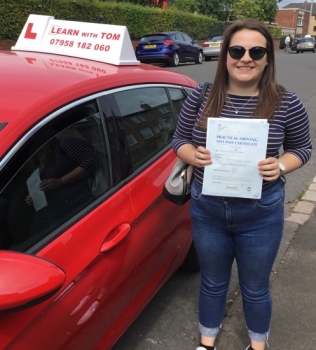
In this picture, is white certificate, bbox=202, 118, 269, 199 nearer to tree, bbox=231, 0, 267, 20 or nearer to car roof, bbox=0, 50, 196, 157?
car roof, bbox=0, 50, 196, 157

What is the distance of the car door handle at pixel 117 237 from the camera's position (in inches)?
79.1

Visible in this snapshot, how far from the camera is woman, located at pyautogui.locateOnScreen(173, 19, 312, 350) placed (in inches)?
81.6

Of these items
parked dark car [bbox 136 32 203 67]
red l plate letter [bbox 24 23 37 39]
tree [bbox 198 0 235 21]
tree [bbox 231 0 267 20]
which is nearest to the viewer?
red l plate letter [bbox 24 23 37 39]

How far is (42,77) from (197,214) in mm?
970

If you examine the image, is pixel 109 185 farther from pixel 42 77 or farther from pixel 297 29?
pixel 297 29

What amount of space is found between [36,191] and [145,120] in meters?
1.00

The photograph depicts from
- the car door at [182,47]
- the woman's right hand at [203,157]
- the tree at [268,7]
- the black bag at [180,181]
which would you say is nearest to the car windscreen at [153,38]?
the car door at [182,47]

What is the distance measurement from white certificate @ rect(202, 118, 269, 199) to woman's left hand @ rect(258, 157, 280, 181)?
2 centimetres

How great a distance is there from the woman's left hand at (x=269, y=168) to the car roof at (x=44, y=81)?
0.84 m

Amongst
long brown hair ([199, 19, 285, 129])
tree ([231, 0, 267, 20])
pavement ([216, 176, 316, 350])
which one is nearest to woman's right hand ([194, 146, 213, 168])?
long brown hair ([199, 19, 285, 129])

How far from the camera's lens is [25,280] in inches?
57.5

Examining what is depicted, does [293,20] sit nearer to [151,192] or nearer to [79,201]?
[151,192]

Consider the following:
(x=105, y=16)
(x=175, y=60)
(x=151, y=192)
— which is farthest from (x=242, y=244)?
(x=105, y=16)

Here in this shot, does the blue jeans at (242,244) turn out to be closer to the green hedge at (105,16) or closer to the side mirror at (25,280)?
the side mirror at (25,280)
